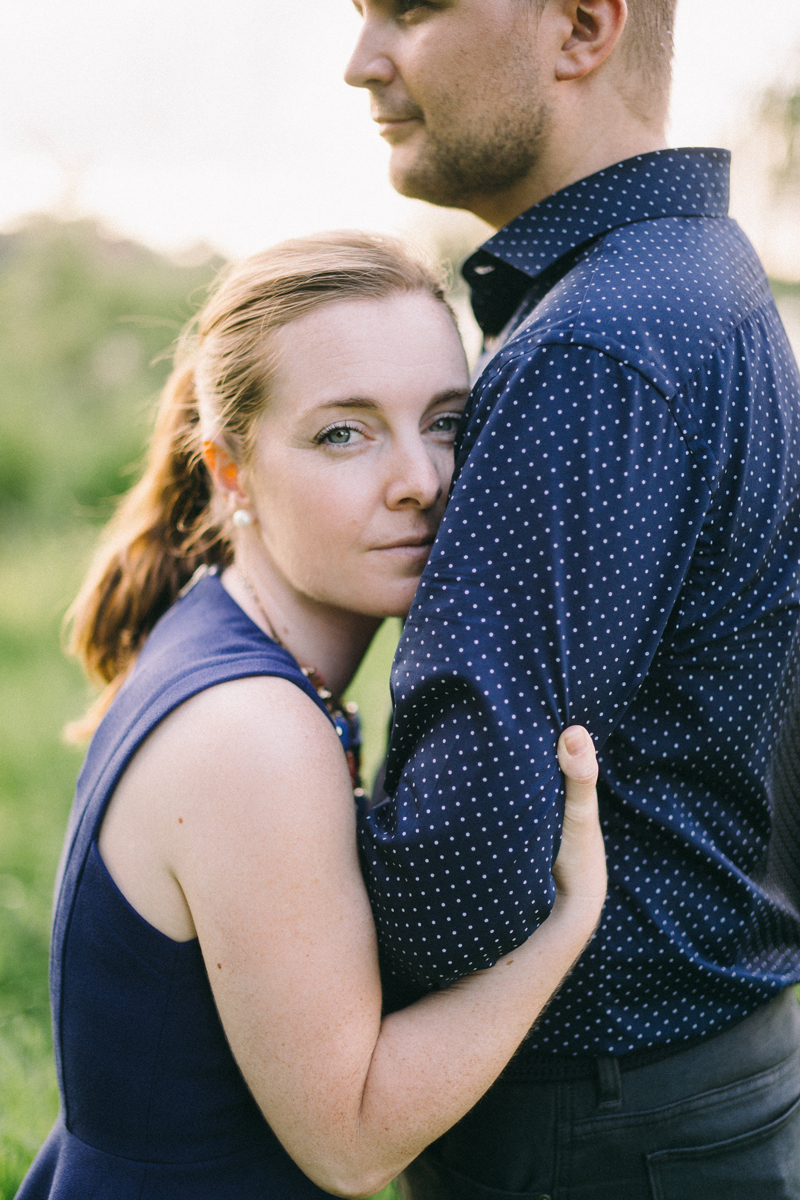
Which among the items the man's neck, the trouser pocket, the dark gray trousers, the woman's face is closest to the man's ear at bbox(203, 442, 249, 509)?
the woman's face

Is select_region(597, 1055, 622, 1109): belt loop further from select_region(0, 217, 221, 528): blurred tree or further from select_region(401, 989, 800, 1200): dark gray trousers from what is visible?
select_region(0, 217, 221, 528): blurred tree

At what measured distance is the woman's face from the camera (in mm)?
1620

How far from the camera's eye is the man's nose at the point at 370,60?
1.78m

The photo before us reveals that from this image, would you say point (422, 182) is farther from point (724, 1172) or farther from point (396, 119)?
point (724, 1172)

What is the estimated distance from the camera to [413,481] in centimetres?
161

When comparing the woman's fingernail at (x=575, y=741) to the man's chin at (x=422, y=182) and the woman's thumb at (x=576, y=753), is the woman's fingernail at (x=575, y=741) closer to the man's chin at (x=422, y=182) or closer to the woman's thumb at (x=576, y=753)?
the woman's thumb at (x=576, y=753)

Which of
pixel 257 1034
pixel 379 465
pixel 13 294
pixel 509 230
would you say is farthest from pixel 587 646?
pixel 13 294

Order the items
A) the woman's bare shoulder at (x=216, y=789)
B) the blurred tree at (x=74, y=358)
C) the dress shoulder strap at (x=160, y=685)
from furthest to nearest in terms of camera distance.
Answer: the blurred tree at (x=74, y=358), the dress shoulder strap at (x=160, y=685), the woman's bare shoulder at (x=216, y=789)

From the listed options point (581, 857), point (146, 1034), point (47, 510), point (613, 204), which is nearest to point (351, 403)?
point (613, 204)

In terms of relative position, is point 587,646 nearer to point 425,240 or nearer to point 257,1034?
point 257,1034

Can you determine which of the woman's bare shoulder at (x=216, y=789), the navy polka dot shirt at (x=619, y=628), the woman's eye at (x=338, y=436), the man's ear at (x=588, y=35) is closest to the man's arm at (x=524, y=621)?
the navy polka dot shirt at (x=619, y=628)

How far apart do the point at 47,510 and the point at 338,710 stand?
9484mm

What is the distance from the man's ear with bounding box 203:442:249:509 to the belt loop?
3.68ft

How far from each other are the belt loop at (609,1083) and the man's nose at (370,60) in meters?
1.72
